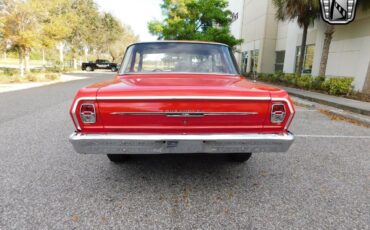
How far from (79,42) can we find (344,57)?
32977mm

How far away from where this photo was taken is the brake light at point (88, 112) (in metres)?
2.74

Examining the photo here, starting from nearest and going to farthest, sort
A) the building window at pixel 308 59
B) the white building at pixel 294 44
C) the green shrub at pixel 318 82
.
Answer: the white building at pixel 294 44 < the green shrub at pixel 318 82 < the building window at pixel 308 59

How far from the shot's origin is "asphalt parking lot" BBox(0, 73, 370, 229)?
2.60 m

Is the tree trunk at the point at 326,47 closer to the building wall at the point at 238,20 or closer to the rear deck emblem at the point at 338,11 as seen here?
the rear deck emblem at the point at 338,11

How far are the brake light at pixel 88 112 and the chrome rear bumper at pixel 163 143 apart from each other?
166mm

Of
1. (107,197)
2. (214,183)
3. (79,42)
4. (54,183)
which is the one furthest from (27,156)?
(79,42)

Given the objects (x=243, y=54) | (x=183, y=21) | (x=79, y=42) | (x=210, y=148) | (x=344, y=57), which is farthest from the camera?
(x=79, y=42)

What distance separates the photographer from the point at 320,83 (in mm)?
14484

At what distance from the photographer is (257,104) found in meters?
2.81

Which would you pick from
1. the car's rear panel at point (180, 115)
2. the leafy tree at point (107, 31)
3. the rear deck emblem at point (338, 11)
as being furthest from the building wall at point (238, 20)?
the car's rear panel at point (180, 115)

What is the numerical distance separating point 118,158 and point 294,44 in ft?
66.6

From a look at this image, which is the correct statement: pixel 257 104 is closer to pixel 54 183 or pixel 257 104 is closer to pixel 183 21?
pixel 54 183

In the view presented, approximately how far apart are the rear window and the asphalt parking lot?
1.33 meters

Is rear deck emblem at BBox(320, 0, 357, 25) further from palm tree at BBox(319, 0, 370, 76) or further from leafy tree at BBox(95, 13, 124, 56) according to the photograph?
leafy tree at BBox(95, 13, 124, 56)
